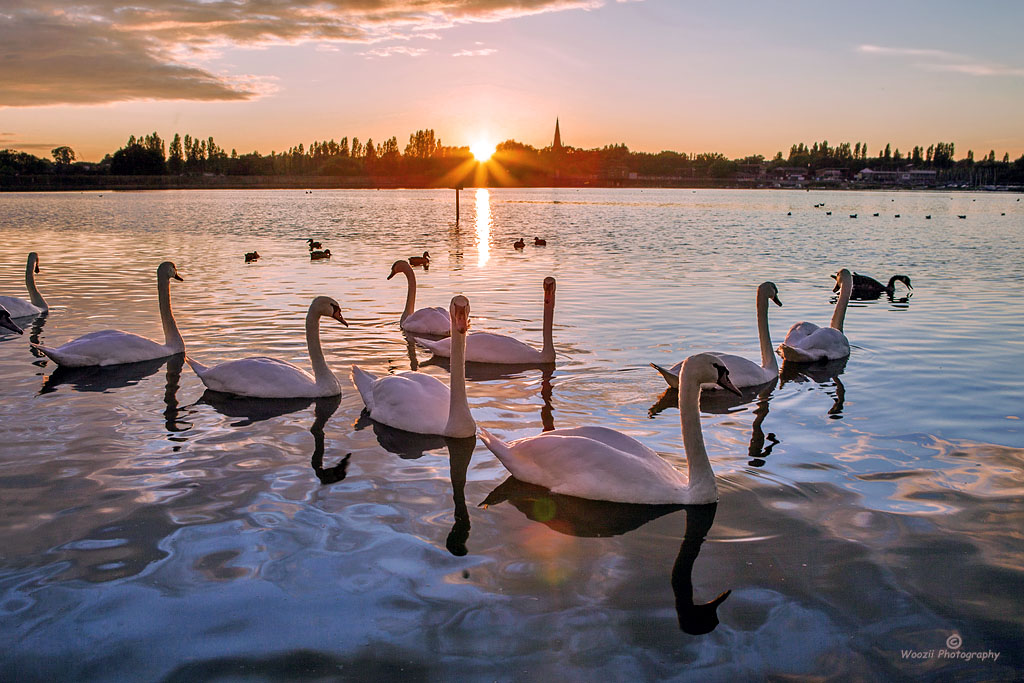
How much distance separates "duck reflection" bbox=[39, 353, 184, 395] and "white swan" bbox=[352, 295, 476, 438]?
3223mm

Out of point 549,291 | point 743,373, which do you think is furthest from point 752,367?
point 549,291

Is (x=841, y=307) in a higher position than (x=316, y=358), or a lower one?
higher

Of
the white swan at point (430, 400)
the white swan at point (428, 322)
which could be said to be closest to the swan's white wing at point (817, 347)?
the white swan at point (428, 322)

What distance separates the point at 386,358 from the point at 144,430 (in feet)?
12.2

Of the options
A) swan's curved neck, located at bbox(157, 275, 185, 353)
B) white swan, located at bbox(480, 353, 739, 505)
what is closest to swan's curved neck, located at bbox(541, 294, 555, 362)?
white swan, located at bbox(480, 353, 739, 505)

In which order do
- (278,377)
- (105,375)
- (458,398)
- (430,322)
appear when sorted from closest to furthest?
(458,398), (278,377), (105,375), (430,322)

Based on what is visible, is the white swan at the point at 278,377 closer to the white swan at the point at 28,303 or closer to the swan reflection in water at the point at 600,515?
the swan reflection in water at the point at 600,515

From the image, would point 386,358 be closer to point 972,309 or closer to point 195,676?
point 195,676

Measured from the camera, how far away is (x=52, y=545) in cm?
483

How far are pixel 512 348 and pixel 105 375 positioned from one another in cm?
473

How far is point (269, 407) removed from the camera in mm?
Answer: 7973

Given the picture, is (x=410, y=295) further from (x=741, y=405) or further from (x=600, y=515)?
(x=600, y=515)

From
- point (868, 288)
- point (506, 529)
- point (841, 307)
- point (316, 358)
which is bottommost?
point (506, 529)

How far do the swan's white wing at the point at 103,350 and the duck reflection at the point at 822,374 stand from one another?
7.65 m
